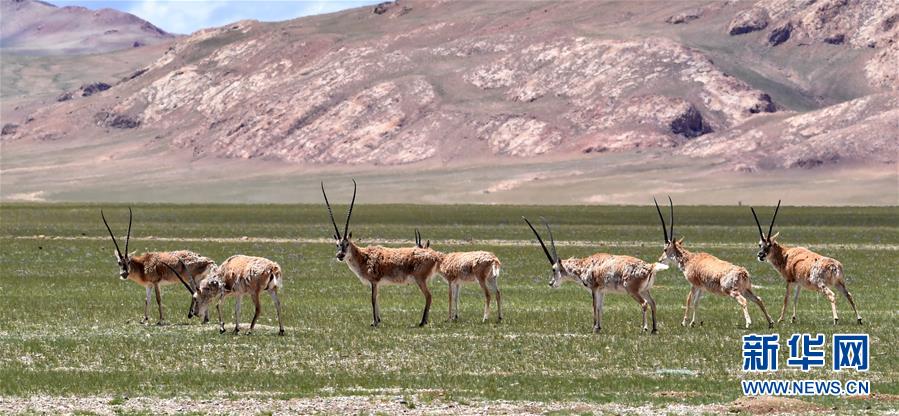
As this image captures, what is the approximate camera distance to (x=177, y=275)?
25594mm

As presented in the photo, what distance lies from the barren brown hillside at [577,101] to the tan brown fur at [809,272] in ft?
353

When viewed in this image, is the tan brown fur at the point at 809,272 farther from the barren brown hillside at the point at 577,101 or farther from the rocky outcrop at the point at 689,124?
the rocky outcrop at the point at 689,124

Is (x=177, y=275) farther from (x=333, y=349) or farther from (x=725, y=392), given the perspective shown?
(x=725, y=392)

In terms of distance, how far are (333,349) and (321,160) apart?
145m

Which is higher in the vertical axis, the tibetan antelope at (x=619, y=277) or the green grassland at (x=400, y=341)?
the tibetan antelope at (x=619, y=277)

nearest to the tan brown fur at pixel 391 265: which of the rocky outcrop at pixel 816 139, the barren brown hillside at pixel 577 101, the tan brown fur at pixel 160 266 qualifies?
the tan brown fur at pixel 160 266

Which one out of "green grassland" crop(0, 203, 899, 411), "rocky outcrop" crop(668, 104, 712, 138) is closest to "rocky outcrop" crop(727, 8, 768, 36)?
"rocky outcrop" crop(668, 104, 712, 138)

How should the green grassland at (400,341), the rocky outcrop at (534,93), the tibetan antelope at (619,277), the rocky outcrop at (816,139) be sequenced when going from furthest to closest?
the rocky outcrop at (534,93)
the rocky outcrop at (816,139)
the tibetan antelope at (619,277)
the green grassland at (400,341)

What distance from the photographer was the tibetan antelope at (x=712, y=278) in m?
24.4

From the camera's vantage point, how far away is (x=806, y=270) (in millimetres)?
26047

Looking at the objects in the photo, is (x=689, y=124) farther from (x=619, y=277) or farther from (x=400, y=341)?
(x=400, y=341)

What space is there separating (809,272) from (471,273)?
20.8 feet

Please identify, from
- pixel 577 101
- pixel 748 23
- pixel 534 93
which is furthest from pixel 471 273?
pixel 748 23

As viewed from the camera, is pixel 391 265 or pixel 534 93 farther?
pixel 534 93
